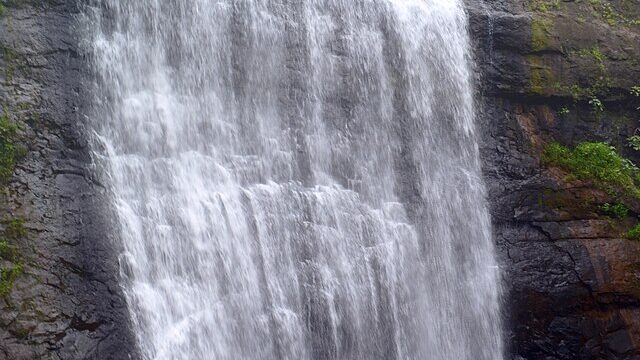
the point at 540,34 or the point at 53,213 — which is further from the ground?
the point at 540,34

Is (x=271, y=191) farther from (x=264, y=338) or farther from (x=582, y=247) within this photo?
(x=582, y=247)

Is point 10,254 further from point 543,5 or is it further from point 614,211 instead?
point 543,5

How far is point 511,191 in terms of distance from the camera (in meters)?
10.2

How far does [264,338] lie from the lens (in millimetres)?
8000

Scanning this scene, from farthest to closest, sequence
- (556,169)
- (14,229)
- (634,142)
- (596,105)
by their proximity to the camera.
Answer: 1. (634,142)
2. (596,105)
3. (556,169)
4. (14,229)

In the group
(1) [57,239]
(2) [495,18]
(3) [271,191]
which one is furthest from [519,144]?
(1) [57,239]

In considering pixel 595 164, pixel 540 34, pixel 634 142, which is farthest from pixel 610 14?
pixel 595 164

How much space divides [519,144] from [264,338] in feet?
16.3

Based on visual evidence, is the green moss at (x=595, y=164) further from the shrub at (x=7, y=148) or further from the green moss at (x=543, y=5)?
the shrub at (x=7, y=148)

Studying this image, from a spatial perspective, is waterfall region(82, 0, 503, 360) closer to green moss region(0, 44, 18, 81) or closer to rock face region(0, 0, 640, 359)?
rock face region(0, 0, 640, 359)

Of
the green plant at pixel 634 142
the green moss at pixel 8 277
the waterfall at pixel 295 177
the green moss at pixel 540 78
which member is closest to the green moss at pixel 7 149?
the waterfall at pixel 295 177

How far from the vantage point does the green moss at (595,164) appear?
34.3ft

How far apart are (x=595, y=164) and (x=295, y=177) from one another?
472 centimetres

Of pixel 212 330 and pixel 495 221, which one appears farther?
pixel 495 221
